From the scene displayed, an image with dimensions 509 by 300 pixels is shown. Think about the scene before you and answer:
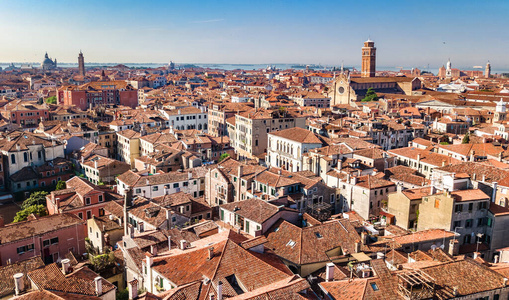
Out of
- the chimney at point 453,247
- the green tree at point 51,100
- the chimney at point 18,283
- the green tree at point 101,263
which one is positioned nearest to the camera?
the chimney at point 18,283

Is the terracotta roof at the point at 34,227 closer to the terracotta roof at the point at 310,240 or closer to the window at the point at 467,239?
the terracotta roof at the point at 310,240

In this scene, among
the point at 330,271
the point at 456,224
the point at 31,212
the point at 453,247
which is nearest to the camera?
the point at 330,271

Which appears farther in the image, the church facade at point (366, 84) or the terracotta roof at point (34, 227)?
the church facade at point (366, 84)

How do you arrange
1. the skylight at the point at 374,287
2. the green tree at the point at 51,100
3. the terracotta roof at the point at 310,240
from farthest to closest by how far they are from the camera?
the green tree at the point at 51,100 < the terracotta roof at the point at 310,240 < the skylight at the point at 374,287

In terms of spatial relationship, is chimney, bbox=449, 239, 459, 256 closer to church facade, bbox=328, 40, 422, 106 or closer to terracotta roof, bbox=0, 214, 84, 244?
terracotta roof, bbox=0, 214, 84, 244

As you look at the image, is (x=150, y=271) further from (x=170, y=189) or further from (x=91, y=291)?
(x=170, y=189)

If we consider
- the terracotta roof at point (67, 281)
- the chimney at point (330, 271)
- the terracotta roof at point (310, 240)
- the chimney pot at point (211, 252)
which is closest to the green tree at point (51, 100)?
the terracotta roof at point (67, 281)

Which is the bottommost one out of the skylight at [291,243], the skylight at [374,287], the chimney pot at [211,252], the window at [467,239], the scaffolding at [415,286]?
the window at [467,239]

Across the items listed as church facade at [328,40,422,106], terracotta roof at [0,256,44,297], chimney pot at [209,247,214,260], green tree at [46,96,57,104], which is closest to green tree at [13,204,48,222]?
terracotta roof at [0,256,44,297]

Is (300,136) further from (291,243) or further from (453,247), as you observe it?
(291,243)

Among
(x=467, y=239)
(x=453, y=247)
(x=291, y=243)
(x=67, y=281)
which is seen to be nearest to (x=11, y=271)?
(x=67, y=281)

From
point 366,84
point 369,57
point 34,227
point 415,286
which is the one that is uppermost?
point 369,57

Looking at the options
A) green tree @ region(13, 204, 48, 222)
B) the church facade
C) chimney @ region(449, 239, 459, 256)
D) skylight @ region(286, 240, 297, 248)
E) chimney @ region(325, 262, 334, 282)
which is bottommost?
green tree @ region(13, 204, 48, 222)
